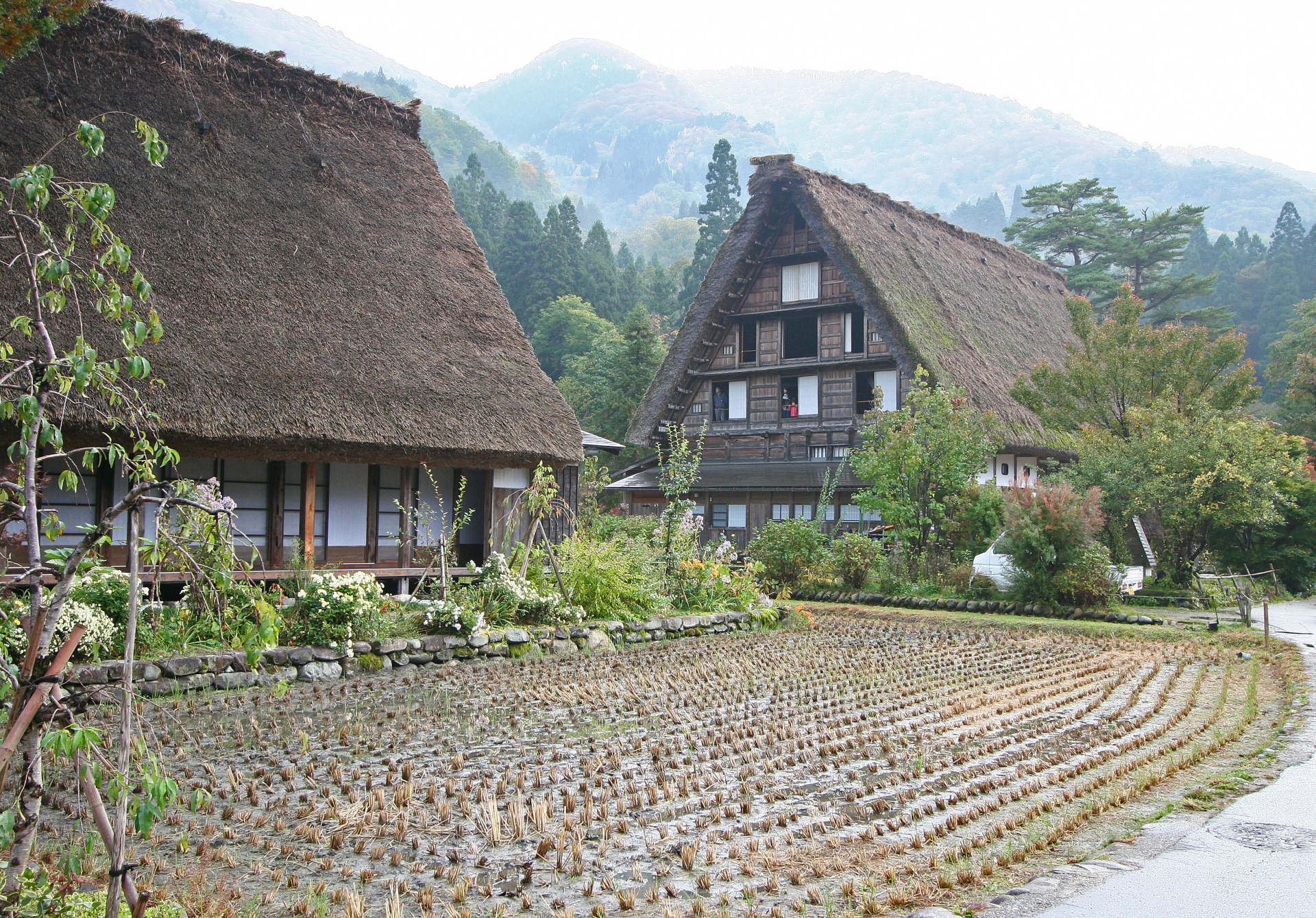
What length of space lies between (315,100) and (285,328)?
18.7ft

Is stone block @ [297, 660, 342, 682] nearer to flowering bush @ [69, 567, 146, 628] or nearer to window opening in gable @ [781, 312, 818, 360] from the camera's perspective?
flowering bush @ [69, 567, 146, 628]

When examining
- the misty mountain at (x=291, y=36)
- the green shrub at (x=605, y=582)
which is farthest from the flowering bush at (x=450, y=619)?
the misty mountain at (x=291, y=36)

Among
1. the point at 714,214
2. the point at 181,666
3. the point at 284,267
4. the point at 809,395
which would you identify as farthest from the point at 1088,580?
the point at 714,214

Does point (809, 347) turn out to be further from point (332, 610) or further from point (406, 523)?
point (332, 610)

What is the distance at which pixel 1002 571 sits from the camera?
681 inches

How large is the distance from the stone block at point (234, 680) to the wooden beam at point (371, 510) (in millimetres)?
5254

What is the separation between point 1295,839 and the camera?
4.61m

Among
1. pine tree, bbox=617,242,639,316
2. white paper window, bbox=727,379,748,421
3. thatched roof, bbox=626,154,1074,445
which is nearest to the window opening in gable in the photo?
white paper window, bbox=727,379,748,421

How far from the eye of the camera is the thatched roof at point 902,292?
22453mm

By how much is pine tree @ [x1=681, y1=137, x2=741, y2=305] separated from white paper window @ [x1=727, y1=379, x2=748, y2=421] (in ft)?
82.3

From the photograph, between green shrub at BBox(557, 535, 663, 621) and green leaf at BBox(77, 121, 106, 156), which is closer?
green leaf at BBox(77, 121, 106, 156)

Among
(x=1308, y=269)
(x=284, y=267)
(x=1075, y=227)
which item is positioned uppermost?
(x=1075, y=227)

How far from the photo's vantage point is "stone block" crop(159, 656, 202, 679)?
26.7ft

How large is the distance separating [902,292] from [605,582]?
548 inches
